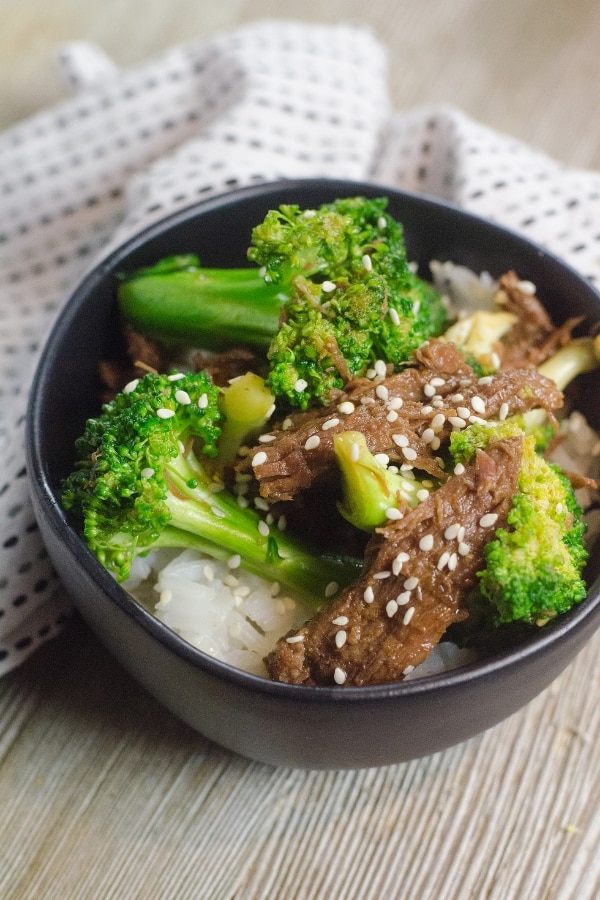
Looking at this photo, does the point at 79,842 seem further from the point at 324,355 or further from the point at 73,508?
the point at 324,355

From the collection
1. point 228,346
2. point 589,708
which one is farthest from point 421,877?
point 228,346

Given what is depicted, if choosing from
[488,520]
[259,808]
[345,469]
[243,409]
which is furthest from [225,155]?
[259,808]

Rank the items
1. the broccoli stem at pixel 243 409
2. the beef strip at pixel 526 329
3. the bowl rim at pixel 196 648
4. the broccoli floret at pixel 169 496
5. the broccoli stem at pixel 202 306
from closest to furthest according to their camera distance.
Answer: the bowl rim at pixel 196 648, the broccoli floret at pixel 169 496, the broccoli stem at pixel 243 409, the broccoli stem at pixel 202 306, the beef strip at pixel 526 329

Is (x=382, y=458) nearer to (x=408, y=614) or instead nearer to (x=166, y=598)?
(x=408, y=614)

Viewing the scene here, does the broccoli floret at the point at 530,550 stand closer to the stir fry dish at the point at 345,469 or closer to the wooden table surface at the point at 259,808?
the stir fry dish at the point at 345,469

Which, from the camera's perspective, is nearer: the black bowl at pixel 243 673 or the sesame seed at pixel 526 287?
the black bowl at pixel 243 673

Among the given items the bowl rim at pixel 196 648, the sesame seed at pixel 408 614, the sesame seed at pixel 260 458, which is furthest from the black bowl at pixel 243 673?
the sesame seed at pixel 260 458

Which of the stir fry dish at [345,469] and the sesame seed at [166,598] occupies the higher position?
the stir fry dish at [345,469]
